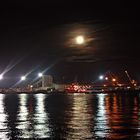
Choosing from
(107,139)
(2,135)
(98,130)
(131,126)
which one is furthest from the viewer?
(131,126)

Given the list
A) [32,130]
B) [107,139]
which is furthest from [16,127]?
[107,139]

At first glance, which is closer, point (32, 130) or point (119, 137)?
point (119, 137)

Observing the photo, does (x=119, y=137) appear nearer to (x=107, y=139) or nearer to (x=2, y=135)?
(x=107, y=139)

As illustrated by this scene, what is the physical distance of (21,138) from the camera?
109 ft

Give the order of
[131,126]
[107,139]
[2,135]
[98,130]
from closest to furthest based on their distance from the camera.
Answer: [107,139], [2,135], [98,130], [131,126]

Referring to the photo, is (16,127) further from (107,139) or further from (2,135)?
(107,139)

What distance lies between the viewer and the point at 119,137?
33000 mm

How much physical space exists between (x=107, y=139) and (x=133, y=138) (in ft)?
6.91

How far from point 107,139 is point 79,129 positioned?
6901 mm

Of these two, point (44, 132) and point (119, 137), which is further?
point (44, 132)

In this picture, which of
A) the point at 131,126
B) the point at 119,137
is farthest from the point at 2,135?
the point at 131,126

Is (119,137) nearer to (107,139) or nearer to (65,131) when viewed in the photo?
(107,139)

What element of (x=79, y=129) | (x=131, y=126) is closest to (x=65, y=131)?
(x=79, y=129)

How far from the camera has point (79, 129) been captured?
38656 millimetres
